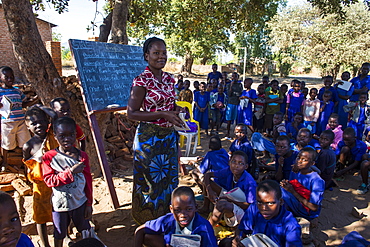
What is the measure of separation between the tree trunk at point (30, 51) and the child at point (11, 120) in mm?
473

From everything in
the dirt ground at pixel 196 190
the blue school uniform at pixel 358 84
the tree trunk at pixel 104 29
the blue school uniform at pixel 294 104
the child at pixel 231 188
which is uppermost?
the tree trunk at pixel 104 29

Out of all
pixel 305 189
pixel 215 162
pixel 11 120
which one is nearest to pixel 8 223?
pixel 215 162

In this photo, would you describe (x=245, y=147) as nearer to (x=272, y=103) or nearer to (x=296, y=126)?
(x=296, y=126)

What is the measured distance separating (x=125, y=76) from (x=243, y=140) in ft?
6.60

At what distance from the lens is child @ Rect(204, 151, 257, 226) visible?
8.13 feet

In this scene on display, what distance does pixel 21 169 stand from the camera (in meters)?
3.99

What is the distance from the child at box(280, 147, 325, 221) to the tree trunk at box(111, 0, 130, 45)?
11.8 ft

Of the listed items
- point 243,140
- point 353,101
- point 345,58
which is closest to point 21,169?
point 243,140

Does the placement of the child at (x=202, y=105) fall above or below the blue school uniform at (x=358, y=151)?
above

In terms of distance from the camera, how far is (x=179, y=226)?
1.81m

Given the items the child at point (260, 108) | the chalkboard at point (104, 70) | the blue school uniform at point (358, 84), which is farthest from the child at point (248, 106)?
the chalkboard at point (104, 70)

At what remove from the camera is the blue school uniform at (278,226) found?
1867 millimetres

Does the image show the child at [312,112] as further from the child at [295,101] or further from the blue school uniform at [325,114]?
the child at [295,101]

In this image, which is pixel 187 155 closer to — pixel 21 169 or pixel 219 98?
pixel 219 98
